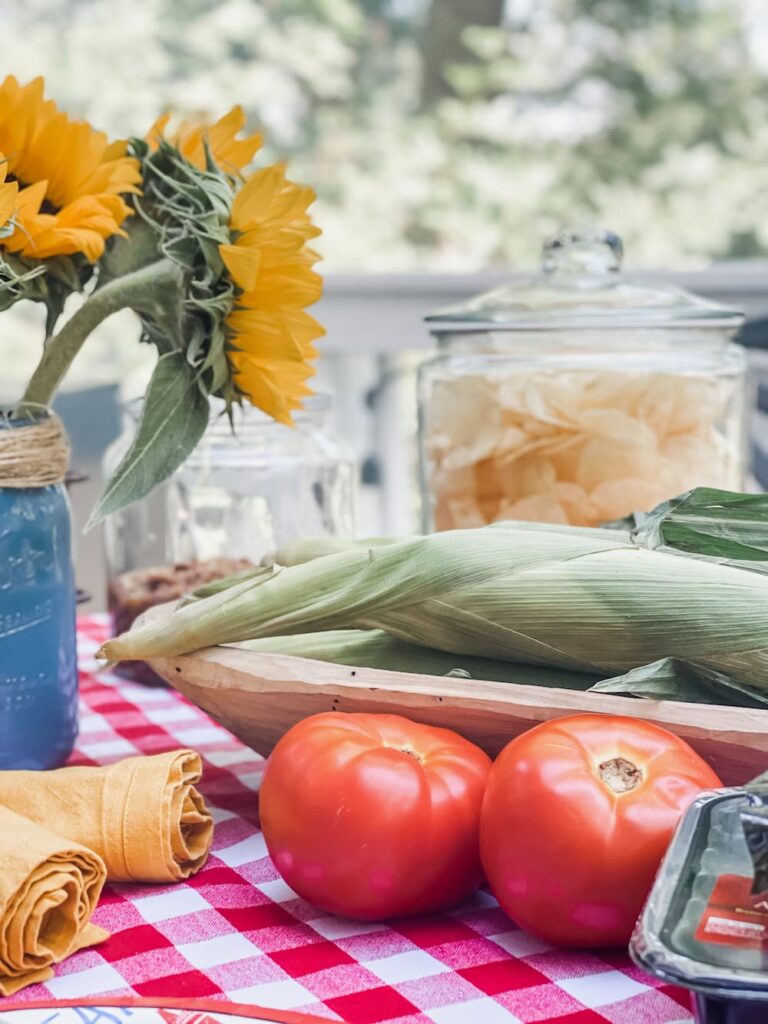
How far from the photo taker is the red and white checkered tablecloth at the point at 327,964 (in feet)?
1.77

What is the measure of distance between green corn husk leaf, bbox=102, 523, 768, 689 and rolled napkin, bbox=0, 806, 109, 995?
0.55 feet

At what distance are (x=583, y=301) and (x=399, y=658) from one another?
52cm

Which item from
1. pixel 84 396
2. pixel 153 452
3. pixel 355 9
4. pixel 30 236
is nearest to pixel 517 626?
pixel 153 452

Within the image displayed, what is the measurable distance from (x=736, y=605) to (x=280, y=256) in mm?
340

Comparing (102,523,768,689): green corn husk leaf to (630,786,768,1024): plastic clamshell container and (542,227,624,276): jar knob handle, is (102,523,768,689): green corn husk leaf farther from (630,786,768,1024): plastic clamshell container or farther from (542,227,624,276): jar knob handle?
(542,227,624,276): jar knob handle

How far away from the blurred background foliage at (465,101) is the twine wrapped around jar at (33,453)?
5.27m

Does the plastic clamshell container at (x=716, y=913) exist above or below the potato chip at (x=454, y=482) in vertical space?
below

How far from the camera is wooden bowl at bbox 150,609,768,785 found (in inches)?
25.0

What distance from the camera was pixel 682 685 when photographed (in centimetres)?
68

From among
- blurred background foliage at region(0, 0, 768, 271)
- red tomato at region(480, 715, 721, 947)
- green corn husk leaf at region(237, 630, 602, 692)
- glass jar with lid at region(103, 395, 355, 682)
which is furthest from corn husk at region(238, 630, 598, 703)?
blurred background foliage at region(0, 0, 768, 271)

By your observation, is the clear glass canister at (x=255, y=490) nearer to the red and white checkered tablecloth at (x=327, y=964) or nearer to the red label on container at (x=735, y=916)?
the red and white checkered tablecloth at (x=327, y=964)

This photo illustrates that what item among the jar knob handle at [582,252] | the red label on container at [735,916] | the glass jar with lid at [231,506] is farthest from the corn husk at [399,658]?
the jar knob handle at [582,252]

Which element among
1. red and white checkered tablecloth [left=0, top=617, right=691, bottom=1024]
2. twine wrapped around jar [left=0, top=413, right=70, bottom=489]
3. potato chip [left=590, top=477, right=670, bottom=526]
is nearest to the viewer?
red and white checkered tablecloth [left=0, top=617, right=691, bottom=1024]

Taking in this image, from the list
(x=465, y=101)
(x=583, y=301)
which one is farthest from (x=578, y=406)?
(x=465, y=101)
